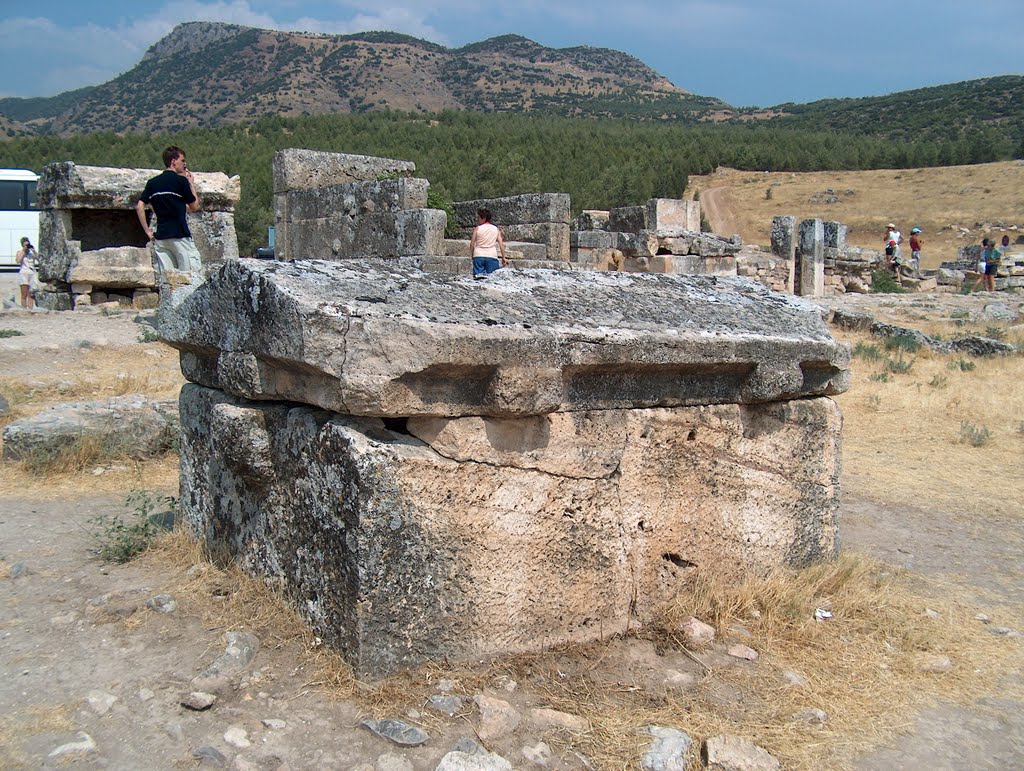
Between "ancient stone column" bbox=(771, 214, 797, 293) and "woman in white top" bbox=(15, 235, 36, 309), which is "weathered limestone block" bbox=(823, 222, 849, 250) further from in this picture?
"woman in white top" bbox=(15, 235, 36, 309)

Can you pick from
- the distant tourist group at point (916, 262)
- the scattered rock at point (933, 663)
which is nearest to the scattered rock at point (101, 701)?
the scattered rock at point (933, 663)

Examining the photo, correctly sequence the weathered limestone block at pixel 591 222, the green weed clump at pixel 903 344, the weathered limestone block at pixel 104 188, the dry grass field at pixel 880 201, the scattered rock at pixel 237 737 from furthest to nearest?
the dry grass field at pixel 880 201
the weathered limestone block at pixel 591 222
the weathered limestone block at pixel 104 188
the green weed clump at pixel 903 344
the scattered rock at pixel 237 737

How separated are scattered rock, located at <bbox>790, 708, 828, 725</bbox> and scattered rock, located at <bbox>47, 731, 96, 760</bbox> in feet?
6.65

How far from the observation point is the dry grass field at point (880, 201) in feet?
103

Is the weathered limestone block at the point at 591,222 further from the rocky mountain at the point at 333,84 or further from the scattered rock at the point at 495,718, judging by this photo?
the rocky mountain at the point at 333,84

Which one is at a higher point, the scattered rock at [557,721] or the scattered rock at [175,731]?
the scattered rock at [175,731]

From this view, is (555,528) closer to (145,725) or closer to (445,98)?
(145,725)

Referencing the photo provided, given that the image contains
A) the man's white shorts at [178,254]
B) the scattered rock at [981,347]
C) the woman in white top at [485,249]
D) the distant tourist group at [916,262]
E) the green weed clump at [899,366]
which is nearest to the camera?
the man's white shorts at [178,254]

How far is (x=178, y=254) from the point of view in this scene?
7.36m

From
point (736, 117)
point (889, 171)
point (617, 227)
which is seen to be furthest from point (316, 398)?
point (736, 117)

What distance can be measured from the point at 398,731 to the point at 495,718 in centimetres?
29

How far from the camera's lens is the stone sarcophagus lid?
2635 millimetres

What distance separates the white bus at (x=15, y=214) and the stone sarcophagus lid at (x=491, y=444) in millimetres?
19722

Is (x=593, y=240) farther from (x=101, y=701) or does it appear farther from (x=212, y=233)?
(x=101, y=701)
